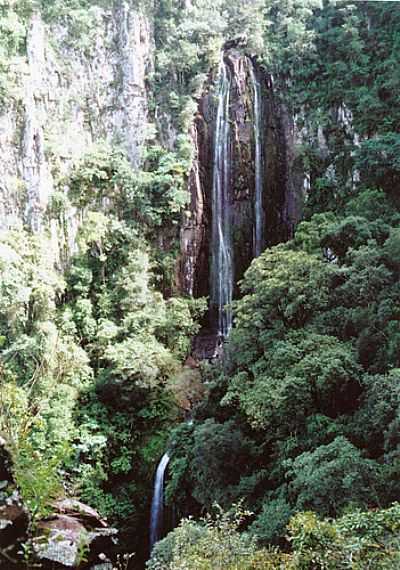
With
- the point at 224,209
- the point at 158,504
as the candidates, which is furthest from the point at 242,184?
the point at 158,504

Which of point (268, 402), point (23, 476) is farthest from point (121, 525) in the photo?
point (23, 476)

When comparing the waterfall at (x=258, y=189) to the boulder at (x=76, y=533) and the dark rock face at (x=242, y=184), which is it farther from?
the boulder at (x=76, y=533)

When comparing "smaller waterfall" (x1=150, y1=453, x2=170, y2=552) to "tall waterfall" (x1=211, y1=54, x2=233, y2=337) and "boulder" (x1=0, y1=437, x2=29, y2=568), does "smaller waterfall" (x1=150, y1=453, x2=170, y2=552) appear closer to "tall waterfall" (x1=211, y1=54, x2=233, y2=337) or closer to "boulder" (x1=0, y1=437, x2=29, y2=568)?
"tall waterfall" (x1=211, y1=54, x2=233, y2=337)

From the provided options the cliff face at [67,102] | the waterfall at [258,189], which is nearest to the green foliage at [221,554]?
the cliff face at [67,102]

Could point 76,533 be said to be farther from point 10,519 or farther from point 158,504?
point 10,519

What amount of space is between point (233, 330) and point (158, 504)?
4.06 meters

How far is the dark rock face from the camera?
1731 cm

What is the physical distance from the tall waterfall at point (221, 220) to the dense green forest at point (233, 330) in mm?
978

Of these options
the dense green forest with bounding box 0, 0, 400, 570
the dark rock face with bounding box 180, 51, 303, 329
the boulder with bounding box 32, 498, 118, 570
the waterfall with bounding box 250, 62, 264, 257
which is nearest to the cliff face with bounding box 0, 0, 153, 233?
the dense green forest with bounding box 0, 0, 400, 570

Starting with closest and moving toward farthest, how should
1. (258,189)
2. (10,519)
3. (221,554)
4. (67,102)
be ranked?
(10,519) < (221,554) < (67,102) < (258,189)

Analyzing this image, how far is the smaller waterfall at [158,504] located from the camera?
39.1 feet

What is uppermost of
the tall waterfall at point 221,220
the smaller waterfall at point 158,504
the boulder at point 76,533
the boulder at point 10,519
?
the tall waterfall at point 221,220

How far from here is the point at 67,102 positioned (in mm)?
16406

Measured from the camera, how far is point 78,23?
16.7 m
